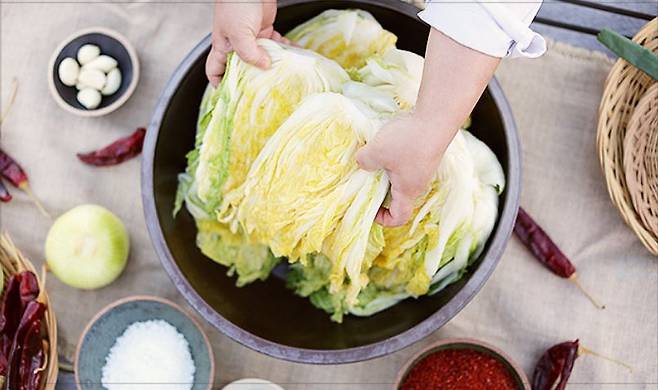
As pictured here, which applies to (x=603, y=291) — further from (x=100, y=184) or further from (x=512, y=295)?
(x=100, y=184)

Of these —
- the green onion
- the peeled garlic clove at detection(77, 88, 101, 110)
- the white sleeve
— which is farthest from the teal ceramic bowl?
the green onion

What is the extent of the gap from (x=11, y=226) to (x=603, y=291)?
4.69 feet

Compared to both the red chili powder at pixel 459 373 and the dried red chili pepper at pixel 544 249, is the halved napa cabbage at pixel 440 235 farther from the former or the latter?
the dried red chili pepper at pixel 544 249

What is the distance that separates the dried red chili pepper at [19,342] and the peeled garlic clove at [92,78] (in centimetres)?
55

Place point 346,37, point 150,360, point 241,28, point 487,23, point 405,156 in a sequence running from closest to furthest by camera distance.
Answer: point 487,23 < point 405,156 < point 241,28 < point 346,37 < point 150,360

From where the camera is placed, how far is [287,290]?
194 centimetres

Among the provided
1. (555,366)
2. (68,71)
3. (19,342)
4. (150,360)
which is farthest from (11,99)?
(555,366)

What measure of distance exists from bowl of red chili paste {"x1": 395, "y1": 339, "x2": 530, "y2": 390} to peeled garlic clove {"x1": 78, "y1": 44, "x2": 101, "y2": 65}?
3.42 feet

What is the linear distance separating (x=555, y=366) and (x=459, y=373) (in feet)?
0.74

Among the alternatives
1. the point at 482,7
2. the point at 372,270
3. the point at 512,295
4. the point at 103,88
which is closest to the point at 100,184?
the point at 103,88

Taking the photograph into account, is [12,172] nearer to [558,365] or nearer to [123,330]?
[123,330]

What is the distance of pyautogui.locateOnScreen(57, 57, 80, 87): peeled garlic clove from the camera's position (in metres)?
1.99

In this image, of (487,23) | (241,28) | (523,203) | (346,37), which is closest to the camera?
(487,23)

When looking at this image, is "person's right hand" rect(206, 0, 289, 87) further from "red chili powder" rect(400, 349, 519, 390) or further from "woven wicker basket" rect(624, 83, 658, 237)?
"woven wicker basket" rect(624, 83, 658, 237)
